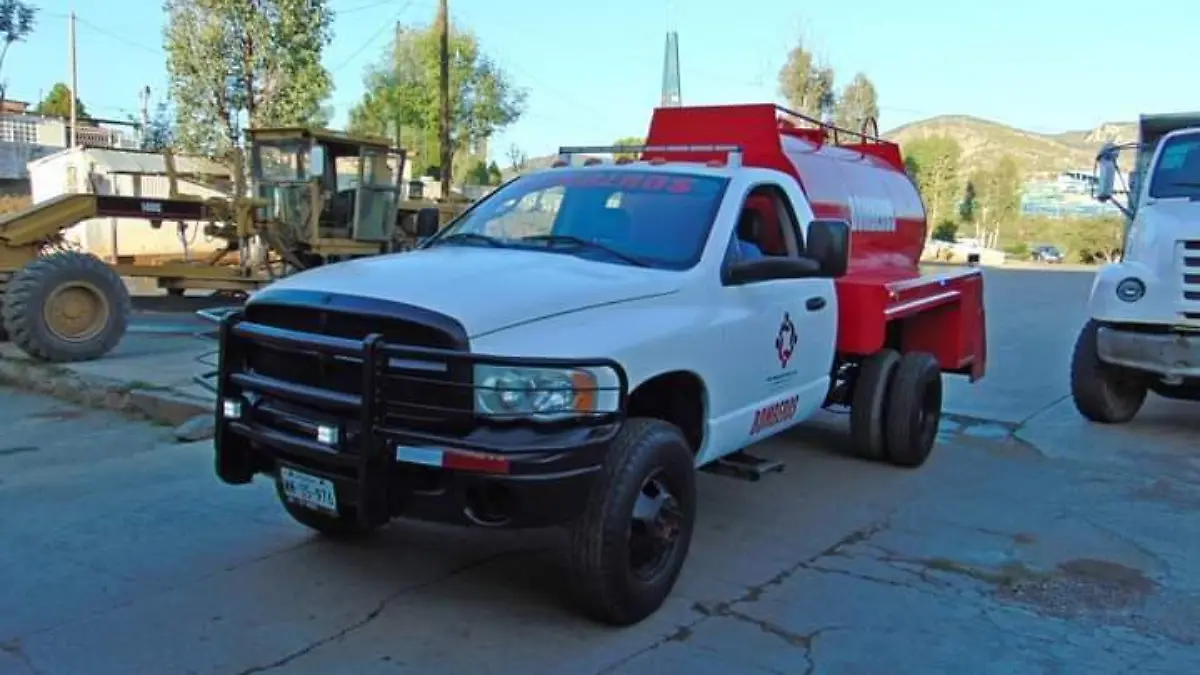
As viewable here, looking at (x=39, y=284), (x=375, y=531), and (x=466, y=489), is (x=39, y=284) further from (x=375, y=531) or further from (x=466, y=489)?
(x=466, y=489)

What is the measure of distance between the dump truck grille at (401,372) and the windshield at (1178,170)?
760 cm

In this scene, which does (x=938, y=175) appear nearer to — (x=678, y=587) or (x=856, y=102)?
(x=856, y=102)

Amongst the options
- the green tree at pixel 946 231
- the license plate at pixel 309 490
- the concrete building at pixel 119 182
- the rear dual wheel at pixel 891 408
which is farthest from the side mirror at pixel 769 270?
the green tree at pixel 946 231

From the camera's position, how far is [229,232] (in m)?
15.2

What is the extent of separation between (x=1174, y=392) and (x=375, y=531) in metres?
7.55

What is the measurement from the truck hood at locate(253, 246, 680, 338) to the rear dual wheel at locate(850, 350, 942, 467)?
9.18 ft

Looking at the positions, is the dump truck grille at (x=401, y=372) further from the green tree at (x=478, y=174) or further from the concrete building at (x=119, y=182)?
the green tree at (x=478, y=174)

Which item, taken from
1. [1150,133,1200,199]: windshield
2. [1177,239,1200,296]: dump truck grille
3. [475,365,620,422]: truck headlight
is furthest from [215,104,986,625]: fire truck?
[1150,133,1200,199]: windshield

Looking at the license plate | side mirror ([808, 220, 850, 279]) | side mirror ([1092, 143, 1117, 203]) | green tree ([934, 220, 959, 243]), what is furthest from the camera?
green tree ([934, 220, 959, 243])

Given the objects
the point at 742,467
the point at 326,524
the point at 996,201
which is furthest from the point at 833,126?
the point at 996,201

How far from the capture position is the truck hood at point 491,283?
4.02 metres

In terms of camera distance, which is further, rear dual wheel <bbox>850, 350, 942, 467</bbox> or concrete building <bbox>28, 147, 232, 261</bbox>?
concrete building <bbox>28, 147, 232, 261</bbox>

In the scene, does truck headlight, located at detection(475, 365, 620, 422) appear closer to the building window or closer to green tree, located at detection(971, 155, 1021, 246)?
the building window

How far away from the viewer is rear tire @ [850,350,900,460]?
708 cm
